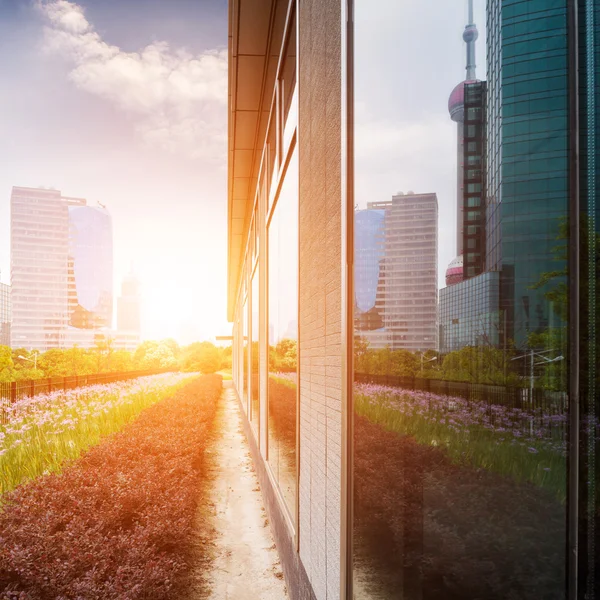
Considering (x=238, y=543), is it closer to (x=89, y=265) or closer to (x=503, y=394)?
(x=503, y=394)

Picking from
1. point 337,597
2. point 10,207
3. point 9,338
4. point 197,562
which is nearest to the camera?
point 337,597

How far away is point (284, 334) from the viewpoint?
4.70 m

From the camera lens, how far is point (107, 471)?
528cm

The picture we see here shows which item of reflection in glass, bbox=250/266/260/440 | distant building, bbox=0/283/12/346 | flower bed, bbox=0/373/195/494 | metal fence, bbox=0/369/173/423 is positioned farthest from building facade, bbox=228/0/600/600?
reflection in glass, bbox=250/266/260/440

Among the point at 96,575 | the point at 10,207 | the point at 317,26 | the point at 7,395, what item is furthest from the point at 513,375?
the point at 10,207

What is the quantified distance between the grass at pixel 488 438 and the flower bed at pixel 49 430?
180 inches

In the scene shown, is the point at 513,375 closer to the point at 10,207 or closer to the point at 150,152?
the point at 10,207

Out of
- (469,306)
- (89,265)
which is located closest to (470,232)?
(469,306)

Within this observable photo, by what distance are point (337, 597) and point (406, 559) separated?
3.02 ft

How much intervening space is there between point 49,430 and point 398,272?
216 inches

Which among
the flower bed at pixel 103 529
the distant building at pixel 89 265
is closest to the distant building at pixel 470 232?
the flower bed at pixel 103 529

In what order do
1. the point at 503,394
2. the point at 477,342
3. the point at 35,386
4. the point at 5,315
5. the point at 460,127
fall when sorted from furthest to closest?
the point at 35,386 → the point at 5,315 → the point at 460,127 → the point at 477,342 → the point at 503,394

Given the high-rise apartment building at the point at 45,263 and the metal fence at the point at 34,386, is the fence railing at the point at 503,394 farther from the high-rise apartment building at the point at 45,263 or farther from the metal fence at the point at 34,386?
the high-rise apartment building at the point at 45,263

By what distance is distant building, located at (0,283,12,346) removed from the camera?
580 centimetres
